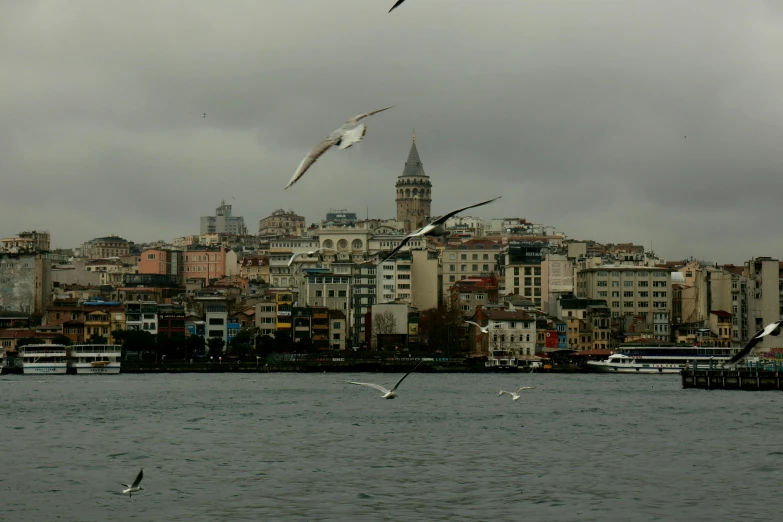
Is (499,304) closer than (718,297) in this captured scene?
Yes

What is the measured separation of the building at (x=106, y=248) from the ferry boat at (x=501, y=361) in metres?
93.4

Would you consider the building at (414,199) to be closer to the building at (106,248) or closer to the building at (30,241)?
the building at (106,248)

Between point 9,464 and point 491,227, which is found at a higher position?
point 491,227

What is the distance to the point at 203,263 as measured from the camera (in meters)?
140

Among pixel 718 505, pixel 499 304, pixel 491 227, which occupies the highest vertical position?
pixel 491 227

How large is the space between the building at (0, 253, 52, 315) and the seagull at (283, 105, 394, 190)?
9336cm

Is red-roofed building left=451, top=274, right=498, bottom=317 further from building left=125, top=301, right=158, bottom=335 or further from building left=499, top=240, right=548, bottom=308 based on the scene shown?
building left=125, top=301, right=158, bottom=335

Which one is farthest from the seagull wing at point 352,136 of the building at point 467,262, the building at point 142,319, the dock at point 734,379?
the building at point 467,262

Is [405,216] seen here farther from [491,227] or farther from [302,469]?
[302,469]

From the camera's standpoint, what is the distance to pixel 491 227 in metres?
169

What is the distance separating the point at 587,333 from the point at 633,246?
173 ft

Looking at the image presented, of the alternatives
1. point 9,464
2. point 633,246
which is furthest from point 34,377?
point 633,246

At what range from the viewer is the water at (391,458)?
74.5 feet

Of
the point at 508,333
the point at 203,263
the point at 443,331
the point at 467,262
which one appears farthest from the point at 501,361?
the point at 203,263
